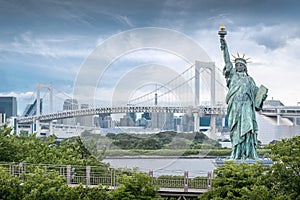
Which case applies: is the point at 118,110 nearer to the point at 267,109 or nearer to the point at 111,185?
the point at 111,185

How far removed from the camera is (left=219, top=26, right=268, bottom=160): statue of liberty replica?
1323 cm

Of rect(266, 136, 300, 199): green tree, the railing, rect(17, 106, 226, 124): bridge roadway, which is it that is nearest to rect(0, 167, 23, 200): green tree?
the railing

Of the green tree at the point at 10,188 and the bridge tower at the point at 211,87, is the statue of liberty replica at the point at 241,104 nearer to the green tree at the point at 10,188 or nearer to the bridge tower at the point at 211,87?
the green tree at the point at 10,188

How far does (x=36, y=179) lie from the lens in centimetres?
970

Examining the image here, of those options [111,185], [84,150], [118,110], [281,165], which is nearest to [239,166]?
[281,165]

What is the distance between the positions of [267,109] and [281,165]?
3827cm

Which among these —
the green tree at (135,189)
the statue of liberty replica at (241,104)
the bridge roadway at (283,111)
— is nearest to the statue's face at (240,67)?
the statue of liberty replica at (241,104)

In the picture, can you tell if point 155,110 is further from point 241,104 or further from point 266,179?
point 266,179

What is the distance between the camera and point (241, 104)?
44.1ft

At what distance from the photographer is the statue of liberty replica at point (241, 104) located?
1323 centimetres

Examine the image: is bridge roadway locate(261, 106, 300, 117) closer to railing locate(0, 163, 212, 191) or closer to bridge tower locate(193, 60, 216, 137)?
bridge tower locate(193, 60, 216, 137)

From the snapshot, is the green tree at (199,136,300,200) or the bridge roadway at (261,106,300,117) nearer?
the green tree at (199,136,300,200)

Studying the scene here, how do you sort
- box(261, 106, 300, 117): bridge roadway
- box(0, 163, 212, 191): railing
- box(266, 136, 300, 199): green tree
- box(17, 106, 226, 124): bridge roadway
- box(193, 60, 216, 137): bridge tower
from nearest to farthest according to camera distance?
1. box(266, 136, 300, 199): green tree
2. box(0, 163, 212, 191): railing
3. box(17, 106, 226, 124): bridge roadway
4. box(193, 60, 216, 137): bridge tower
5. box(261, 106, 300, 117): bridge roadway

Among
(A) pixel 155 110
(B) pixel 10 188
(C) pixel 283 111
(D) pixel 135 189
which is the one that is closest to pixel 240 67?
(D) pixel 135 189
